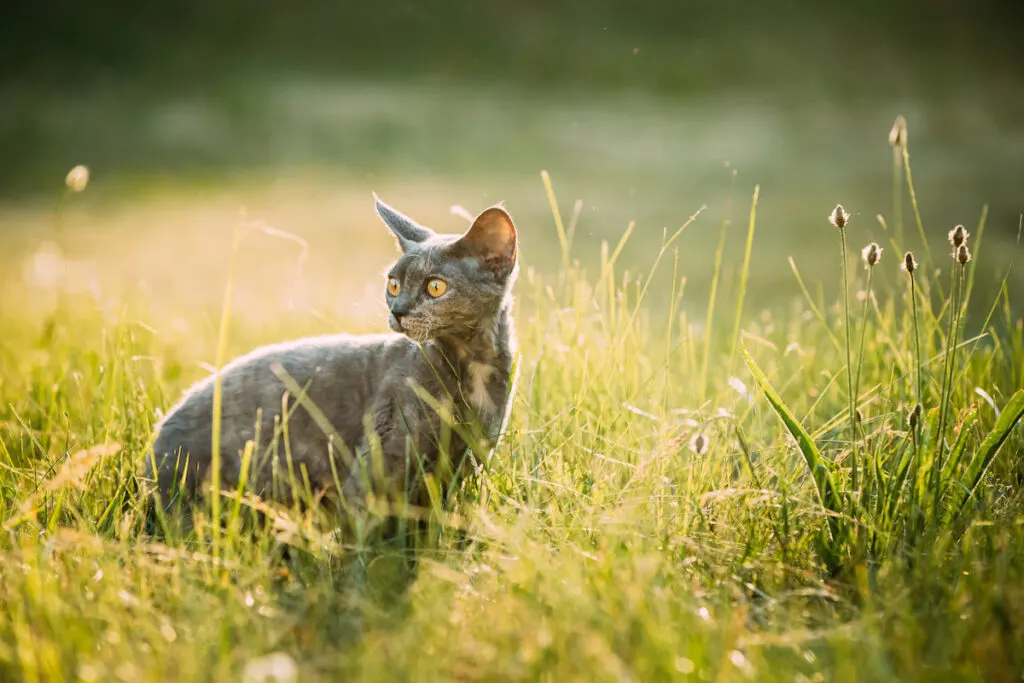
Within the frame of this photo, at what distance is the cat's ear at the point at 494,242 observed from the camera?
2229mm

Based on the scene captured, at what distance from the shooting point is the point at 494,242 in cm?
229

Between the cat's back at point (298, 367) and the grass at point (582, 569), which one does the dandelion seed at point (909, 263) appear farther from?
the cat's back at point (298, 367)

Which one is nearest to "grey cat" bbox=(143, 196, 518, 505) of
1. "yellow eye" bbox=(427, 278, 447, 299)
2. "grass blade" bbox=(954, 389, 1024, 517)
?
"yellow eye" bbox=(427, 278, 447, 299)

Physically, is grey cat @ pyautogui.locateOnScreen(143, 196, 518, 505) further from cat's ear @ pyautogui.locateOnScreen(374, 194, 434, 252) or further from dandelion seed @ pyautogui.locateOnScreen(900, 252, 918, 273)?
dandelion seed @ pyautogui.locateOnScreen(900, 252, 918, 273)

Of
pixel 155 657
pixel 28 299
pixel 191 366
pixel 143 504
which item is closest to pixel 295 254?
pixel 28 299

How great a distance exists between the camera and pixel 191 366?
3766 mm

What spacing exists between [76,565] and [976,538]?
201 cm

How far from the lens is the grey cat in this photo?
226cm

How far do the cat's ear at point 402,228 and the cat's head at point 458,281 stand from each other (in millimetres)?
192

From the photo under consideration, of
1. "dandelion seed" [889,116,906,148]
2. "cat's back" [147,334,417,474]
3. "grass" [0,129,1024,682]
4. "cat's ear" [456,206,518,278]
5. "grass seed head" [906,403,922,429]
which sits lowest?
"grass" [0,129,1024,682]

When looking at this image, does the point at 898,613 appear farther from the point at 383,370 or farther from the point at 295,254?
the point at 295,254

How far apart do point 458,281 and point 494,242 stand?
0.51 ft

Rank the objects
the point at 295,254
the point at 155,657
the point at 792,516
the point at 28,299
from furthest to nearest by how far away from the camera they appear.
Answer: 1. the point at 295,254
2. the point at 28,299
3. the point at 792,516
4. the point at 155,657

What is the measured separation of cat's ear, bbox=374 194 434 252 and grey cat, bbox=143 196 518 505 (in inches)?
4.9
